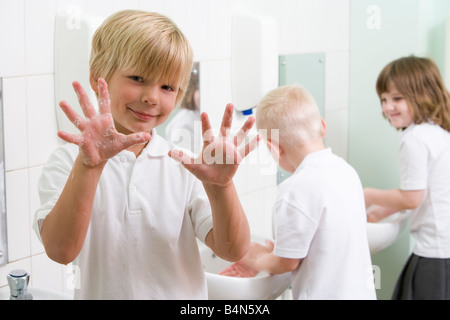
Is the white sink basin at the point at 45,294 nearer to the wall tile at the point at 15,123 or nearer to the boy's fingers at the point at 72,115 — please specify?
the wall tile at the point at 15,123

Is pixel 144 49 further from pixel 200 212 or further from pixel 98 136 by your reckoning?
pixel 200 212

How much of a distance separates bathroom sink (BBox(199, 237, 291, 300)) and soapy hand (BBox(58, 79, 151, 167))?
21.0 inches

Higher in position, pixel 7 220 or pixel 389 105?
pixel 389 105

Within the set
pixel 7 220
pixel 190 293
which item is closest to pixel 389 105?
pixel 190 293

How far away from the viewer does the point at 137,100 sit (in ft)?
2.14

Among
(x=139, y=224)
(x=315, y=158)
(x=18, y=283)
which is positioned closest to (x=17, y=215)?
(x=18, y=283)

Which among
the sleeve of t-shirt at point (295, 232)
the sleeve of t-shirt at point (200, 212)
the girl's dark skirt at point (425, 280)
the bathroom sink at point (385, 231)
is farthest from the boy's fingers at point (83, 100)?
the girl's dark skirt at point (425, 280)

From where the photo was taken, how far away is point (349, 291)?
1134 millimetres

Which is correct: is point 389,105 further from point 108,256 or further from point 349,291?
point 108,256

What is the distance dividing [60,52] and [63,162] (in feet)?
0.64

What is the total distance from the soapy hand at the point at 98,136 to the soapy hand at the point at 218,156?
0.20 feet

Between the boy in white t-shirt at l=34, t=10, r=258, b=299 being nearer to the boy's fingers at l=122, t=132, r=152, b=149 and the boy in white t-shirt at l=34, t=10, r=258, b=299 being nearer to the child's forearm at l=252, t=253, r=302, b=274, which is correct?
the boy's fingers at l=122, t=132, r=152, b=149

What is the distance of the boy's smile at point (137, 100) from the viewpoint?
65 centimetres

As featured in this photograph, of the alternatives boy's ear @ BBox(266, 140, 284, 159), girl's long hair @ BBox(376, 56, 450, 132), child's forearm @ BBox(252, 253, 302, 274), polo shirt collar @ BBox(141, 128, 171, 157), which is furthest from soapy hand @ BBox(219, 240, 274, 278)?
girl's long hair @ BBox(376, 56, 450, 132)
